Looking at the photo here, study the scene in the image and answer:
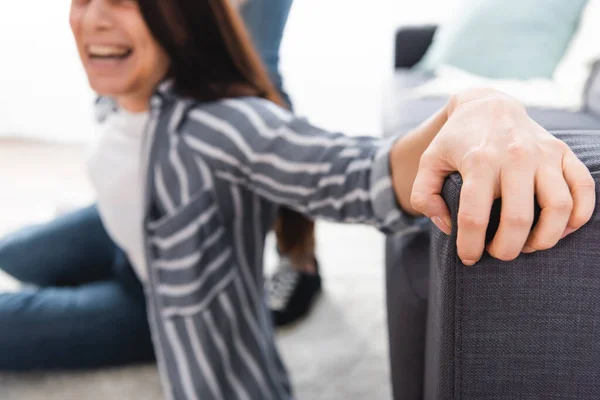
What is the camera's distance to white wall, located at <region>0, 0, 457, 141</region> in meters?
1.88

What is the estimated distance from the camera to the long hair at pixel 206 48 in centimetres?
77

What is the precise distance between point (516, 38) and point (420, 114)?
20.9 inches

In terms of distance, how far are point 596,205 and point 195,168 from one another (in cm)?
55

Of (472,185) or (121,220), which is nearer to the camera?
(472,185)

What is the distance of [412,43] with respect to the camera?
2154 millimetres

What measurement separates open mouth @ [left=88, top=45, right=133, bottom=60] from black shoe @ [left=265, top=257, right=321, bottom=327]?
2.54 ft

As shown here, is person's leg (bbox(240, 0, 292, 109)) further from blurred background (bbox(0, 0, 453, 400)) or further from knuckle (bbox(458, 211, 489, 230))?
knuckle (bbox(458, 211, 489, 230))

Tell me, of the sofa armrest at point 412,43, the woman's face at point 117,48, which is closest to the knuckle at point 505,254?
the woman's face at point 117,48

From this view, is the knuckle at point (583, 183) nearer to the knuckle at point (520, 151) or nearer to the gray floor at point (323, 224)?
the knuckle at point (520, 151)

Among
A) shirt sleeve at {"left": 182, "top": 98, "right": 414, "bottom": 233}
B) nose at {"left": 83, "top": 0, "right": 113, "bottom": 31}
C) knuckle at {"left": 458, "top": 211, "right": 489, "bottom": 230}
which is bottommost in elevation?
shirt sleeve at {"left": 182, "top": 98, "right": 414, "bottom": 233}

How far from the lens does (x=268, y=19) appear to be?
1.18 meters

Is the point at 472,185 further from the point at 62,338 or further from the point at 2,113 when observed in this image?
the point at 2,113

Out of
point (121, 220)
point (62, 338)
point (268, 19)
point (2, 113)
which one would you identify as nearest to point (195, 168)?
point (121, 220)

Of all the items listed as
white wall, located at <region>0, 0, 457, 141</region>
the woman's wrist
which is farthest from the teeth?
white wall, located at <region>0, 0, 457, 141</region>
